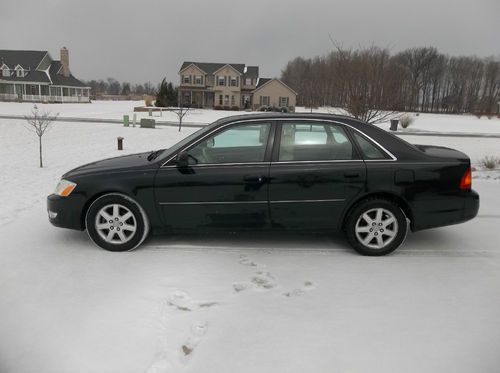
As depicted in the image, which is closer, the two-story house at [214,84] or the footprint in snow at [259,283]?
the footprint in snow at [259,283]

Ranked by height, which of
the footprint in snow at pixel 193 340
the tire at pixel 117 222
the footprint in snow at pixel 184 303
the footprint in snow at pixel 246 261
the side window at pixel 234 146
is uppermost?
the side window at pixel 234 146

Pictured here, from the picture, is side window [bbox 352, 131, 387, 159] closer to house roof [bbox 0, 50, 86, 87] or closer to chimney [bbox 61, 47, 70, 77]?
house roof [bbox 0, 50, 86, 87]

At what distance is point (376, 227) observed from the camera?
4.48 metres

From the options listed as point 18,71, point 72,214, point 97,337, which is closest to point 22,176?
point 72,214

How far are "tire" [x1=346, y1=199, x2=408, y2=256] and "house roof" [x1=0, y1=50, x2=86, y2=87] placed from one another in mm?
67512

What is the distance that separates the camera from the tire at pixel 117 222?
4.48 meters

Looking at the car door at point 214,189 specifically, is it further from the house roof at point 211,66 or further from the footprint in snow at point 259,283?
the house roof at point 211,66

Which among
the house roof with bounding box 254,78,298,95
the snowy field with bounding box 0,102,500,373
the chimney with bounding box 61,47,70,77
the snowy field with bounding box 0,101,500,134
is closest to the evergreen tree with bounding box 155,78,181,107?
the snowy field with bounding box 0,101,500,134

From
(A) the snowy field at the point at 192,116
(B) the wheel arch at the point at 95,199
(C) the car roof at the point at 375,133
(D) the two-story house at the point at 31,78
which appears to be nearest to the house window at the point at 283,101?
(A) the snowy field at the point at 192,116

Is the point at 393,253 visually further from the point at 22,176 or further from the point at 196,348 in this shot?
the point at 22,176

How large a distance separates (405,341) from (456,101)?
105269mm

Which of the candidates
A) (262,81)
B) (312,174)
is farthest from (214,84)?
(312,174)

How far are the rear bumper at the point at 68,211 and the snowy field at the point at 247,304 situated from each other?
1.00 ft

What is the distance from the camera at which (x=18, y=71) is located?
203 feet
